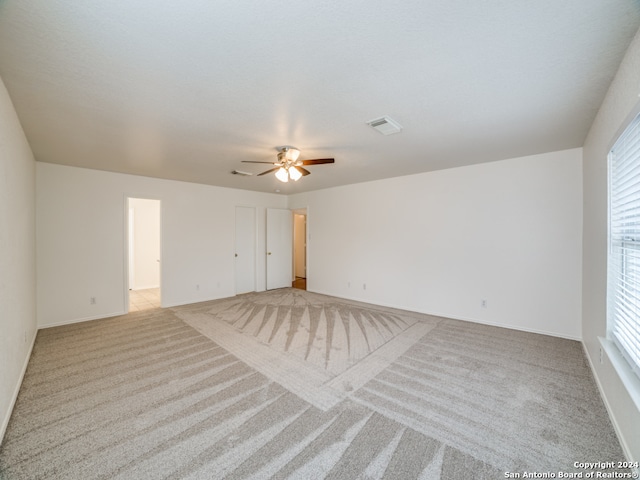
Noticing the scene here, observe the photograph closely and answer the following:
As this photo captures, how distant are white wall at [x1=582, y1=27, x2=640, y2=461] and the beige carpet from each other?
0.19m

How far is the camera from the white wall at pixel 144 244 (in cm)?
700

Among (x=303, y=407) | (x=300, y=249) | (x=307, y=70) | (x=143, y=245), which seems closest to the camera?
(x=307, y=70)

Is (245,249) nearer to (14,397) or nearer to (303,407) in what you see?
(14,397)

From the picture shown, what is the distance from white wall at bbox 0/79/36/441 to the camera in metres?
1.96

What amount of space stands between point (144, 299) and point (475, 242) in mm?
6638

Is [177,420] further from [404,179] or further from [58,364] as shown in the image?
[404,179]

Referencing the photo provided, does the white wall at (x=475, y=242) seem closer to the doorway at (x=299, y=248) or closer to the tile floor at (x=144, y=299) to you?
the doorway at (x=299, y=248)

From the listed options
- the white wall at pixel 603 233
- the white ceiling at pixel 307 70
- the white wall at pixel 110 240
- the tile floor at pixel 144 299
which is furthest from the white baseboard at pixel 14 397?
the white wall at pixel 603 233

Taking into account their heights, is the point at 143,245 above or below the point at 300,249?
above

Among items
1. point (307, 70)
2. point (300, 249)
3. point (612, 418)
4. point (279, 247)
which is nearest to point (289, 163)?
point (307, 70)

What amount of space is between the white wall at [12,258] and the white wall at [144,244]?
13.5 feet

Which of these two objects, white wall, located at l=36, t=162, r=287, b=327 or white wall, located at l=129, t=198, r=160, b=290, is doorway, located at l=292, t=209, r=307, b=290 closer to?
white wall, located at l=36, t=162, r=287, b=327

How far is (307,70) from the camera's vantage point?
71.1 inches

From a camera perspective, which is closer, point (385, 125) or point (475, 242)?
point (385, 125)
